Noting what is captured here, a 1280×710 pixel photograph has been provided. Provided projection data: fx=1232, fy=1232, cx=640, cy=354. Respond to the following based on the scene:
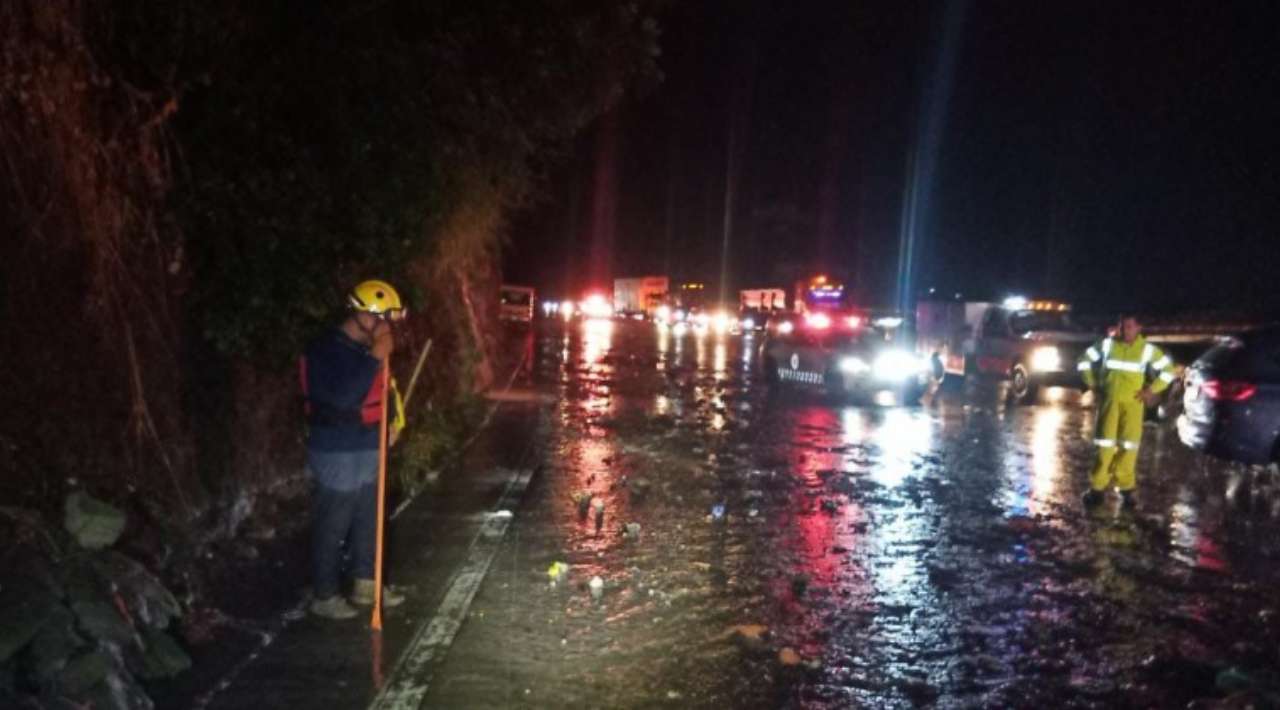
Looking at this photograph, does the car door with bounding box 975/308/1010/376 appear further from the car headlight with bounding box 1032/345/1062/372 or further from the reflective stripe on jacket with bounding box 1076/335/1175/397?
the reflective stripe on jacket with bounding box 1076/335/1175/397

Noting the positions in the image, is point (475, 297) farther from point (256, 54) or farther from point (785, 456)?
point (256, 54)

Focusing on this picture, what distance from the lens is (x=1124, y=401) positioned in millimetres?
11141

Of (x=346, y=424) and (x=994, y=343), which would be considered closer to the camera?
Result: (x=346, y=424)

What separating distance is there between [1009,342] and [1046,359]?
1522 millimetres

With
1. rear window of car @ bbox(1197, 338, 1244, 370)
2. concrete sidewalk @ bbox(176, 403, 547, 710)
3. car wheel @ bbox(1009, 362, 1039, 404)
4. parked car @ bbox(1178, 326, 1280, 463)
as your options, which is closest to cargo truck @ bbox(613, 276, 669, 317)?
car wheel @ bbox(1009, 362, 1039, 404)

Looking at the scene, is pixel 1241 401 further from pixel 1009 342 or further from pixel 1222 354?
pixel 1009 342

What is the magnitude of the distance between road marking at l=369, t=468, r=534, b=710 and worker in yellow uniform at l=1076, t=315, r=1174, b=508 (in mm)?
5389

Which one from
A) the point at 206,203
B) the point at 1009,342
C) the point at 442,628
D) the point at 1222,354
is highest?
the point at 206,203

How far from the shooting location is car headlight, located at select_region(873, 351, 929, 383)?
21391 mm

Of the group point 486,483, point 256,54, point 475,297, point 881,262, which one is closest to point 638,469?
point 486,483

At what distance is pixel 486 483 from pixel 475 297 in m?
13.2

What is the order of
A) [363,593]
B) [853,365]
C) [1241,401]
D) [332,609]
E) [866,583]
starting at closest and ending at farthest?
1. [332,609]
2. [363,593]
3. [866,583]
4. [1241,401]
5. [853,365]

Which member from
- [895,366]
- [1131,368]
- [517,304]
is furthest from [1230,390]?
[517,304]

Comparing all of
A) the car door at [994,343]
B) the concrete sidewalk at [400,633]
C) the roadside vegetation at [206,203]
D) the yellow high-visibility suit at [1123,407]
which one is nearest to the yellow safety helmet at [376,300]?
the roadside vegetation at [206,203]
